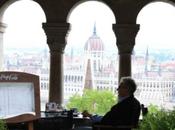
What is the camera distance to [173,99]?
6.22m

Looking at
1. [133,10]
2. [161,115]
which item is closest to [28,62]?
[133,10]

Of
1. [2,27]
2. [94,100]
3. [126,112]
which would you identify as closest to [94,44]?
[94,100]

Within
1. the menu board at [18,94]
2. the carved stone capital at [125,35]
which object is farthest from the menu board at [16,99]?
the carved stone capital at [125,35]

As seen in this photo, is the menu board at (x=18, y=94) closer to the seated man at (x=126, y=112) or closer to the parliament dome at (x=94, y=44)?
the seated man at (x=126, y=112)

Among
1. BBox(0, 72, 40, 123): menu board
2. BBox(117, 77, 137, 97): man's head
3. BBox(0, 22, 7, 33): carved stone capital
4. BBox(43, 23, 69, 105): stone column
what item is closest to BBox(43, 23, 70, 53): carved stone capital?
Result: BBox(43, 23, 69, 105): stone column

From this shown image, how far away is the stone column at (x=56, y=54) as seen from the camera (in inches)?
282

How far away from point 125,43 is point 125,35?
121 mm

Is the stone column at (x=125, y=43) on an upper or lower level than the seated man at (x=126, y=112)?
upper

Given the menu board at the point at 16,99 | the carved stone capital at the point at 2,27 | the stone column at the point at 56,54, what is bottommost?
the menu board at the point at 16,99

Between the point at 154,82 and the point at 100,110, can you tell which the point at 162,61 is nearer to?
the point at 154,82

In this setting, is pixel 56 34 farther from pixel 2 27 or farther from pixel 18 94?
pixel 18 94

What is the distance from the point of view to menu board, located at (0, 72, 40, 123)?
13.5 ft

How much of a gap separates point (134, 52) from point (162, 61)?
0.55m

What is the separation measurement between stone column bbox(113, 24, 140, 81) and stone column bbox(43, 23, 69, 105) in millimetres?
810
